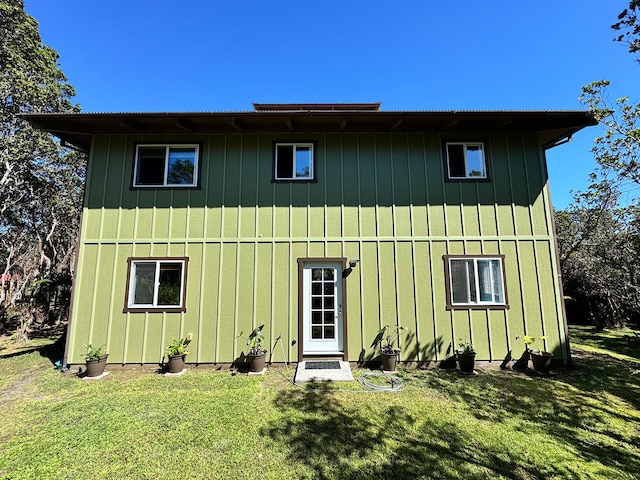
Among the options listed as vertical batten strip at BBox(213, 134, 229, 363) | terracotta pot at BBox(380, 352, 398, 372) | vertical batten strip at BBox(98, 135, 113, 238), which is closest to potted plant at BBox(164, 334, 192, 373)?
vertical batten strip at BBox(213, 134, 229, 363)

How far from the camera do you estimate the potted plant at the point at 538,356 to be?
5.83 metres

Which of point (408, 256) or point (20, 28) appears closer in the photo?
point (408, 256)

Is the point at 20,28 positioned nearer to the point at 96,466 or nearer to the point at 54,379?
the point at 54,379

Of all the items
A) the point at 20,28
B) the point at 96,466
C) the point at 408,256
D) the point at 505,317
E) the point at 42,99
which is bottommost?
the point at 96,466

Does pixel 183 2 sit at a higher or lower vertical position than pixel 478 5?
higher

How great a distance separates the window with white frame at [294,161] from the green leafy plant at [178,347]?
13.8 feet

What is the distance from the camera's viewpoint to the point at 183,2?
7887 mm

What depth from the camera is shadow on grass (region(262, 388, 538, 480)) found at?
2.96m

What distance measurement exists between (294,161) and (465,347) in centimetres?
580

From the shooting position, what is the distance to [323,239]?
22.1 feet

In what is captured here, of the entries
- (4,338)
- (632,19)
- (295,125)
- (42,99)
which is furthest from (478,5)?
(4,338)

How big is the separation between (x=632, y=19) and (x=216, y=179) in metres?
9.05

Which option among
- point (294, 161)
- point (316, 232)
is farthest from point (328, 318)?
point (294, 161)

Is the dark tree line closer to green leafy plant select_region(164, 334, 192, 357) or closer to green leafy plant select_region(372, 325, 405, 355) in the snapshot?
green leafy plant select_region(372, 325, 405, 355)
